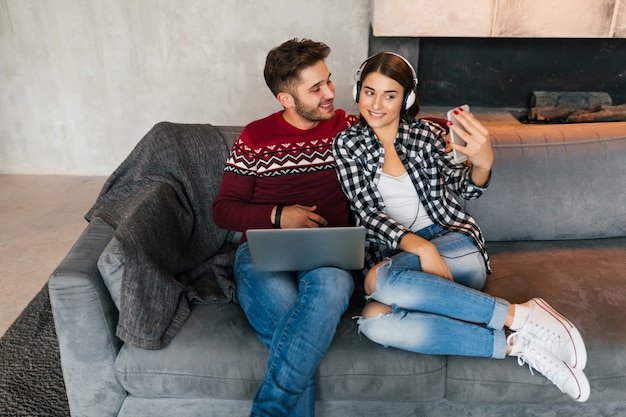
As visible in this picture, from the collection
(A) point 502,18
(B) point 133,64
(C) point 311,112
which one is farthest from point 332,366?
(B) point 133,64

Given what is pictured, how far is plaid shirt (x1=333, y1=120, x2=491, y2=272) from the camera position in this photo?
1658mm

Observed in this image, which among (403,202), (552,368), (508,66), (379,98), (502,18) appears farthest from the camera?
(508,66)

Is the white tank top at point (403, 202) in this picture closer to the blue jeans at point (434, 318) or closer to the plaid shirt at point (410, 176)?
the plaid shirt at point (410, 176)

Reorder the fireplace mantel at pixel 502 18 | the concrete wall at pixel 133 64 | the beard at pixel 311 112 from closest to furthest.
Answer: the beard at pixel 311 112 < the fireplace mantel at pixel 502 18 < the concrete wall at pixel 133 64

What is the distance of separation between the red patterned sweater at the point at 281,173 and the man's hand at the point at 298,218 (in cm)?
8

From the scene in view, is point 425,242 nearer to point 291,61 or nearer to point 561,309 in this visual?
point 561,309

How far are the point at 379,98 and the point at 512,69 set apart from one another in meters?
1.88

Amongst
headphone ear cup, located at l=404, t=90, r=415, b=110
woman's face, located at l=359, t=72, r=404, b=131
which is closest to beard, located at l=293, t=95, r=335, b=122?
woman's face, located at l=359, t=72, r=404, b=131

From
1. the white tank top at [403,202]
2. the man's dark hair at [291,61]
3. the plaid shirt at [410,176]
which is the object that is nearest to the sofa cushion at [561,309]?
the plaid shirt at [410,176]

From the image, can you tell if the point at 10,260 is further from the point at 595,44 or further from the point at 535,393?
the point at 595,44

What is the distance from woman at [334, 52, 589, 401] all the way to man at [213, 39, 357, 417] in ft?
0.27

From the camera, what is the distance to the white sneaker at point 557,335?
1.40m

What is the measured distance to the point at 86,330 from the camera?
146 centimetres

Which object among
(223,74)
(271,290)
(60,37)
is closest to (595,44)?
(223,74)
